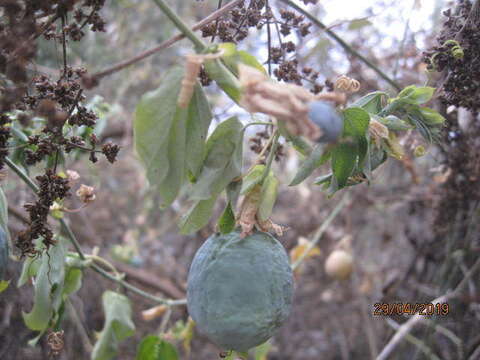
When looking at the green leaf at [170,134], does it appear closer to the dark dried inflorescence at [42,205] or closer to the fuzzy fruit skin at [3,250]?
the dark dried inflorescence at [42,205]

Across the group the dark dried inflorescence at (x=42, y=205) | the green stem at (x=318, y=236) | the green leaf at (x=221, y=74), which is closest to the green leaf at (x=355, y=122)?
the green leaf at (x=221, y=74)

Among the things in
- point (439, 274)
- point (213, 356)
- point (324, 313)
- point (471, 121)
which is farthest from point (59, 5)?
point (324, 313)

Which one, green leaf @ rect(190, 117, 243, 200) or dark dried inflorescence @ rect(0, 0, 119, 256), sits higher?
dark dried inflorescence @ rect(0, 0, 119, 256)

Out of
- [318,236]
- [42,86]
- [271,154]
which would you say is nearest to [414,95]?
[271,154]

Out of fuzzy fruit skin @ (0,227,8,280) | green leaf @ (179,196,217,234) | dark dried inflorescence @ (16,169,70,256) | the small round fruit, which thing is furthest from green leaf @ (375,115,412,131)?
the small round fruit

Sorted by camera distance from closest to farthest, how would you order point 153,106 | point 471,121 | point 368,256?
point 153,106, point 471,121, point 368,256

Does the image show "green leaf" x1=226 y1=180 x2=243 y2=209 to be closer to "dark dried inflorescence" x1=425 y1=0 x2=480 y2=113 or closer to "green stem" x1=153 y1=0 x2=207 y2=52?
"green stem" x1=153 y1=0 x2=207 y2=52

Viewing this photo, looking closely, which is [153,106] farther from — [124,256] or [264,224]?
[124,256]
